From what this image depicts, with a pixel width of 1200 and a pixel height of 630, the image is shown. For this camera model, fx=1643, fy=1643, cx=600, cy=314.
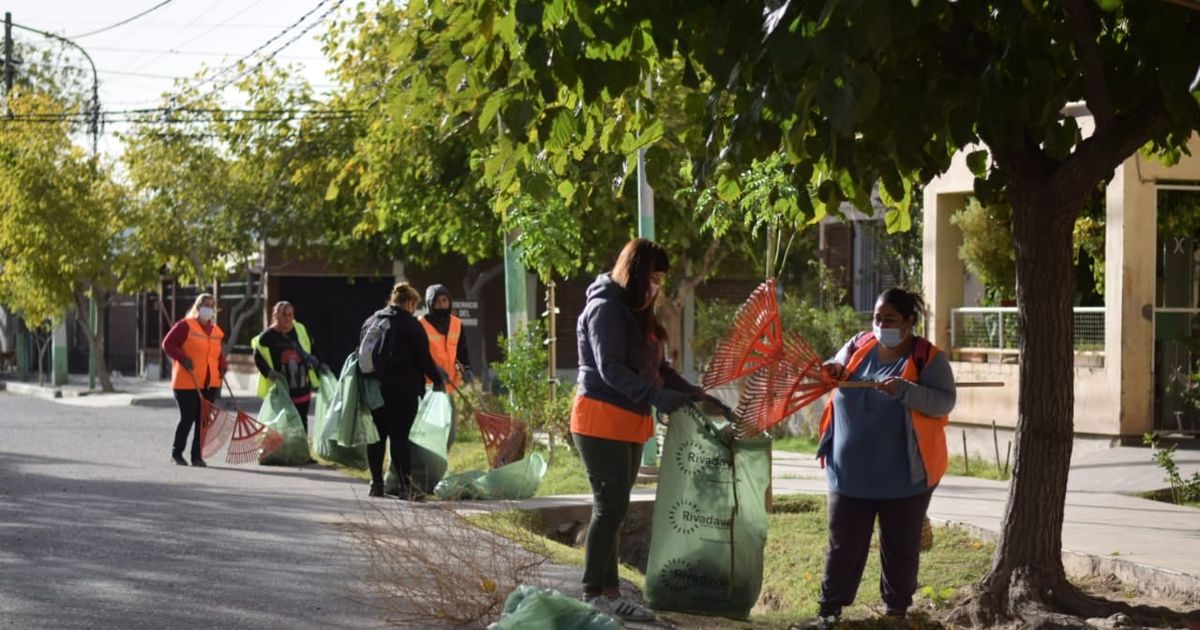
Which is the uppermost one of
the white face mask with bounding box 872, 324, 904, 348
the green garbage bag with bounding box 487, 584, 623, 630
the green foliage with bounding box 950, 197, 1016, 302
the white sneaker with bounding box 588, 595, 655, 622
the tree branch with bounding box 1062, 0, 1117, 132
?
the tree branch with bounding box 1062, 0, 1117, 132

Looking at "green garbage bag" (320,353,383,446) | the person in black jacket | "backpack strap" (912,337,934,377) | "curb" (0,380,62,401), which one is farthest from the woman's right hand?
"curb" (0,380,62,401)

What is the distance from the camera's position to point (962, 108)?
23.9ft

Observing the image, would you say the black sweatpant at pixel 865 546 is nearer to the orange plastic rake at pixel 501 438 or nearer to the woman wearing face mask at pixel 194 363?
the orange plastic rake at pixel 501 438

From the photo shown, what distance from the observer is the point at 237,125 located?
32062mm

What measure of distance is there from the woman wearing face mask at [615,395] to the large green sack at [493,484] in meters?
4.91

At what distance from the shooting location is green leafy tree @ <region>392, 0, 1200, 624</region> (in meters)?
6.48

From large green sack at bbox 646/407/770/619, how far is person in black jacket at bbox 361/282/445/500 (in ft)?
17.1

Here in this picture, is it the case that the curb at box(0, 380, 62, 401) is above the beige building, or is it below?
below

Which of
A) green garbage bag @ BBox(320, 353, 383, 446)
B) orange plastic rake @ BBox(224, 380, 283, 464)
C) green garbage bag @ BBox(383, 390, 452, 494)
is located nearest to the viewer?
green garbage bag @ BBox(383, 390, 452, 494)

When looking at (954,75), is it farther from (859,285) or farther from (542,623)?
(859,285)

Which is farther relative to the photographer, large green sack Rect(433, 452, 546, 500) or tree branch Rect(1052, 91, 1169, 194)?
large green sack Rect(433, 452, 546, 500)

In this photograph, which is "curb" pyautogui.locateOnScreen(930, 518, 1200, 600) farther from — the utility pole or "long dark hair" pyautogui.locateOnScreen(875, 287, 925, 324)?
the utility pole

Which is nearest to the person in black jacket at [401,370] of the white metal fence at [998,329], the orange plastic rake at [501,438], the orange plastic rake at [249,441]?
the orange plastic rake at [501,438]

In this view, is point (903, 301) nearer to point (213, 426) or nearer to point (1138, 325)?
point (1138, 325)
